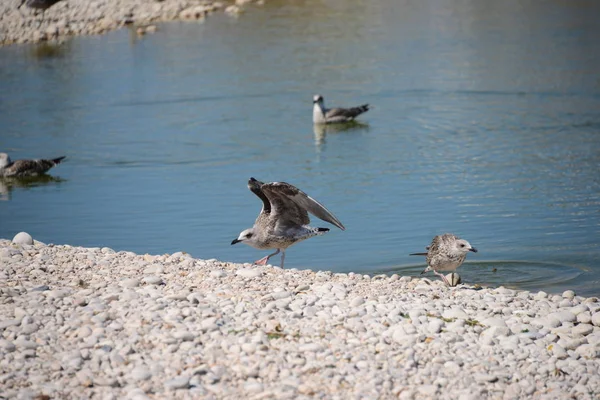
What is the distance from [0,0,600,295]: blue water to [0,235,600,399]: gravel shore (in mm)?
2612

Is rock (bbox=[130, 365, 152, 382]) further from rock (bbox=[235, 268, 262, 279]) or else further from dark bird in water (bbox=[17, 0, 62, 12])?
dark bird in water (bbox=[17, 0, 62, 12])

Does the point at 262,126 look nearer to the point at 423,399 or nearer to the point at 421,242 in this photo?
the point at 421,242

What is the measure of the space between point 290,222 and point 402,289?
1.85m

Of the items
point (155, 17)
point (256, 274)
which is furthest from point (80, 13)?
point (256, 274)

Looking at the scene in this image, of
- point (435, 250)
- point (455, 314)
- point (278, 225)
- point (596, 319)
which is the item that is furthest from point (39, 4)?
point (596, 319)

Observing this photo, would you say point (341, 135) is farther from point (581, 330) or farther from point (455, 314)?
point (581, 330)

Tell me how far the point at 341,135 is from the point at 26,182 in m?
6.63

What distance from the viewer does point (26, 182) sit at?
19062 millimetres

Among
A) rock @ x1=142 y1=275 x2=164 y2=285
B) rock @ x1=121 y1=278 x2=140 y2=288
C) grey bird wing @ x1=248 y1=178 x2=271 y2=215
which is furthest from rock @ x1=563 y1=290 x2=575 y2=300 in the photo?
rock @ x1=121 y1=278 x2=140 y2=288

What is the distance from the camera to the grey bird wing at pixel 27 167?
18.8 meters

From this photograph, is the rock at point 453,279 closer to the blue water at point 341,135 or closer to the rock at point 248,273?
the blue water at point 341,135

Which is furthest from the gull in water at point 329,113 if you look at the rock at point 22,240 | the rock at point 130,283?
the rock at point 130,283

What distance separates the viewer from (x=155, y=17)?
3656cm

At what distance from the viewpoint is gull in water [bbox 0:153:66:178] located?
742 inches
